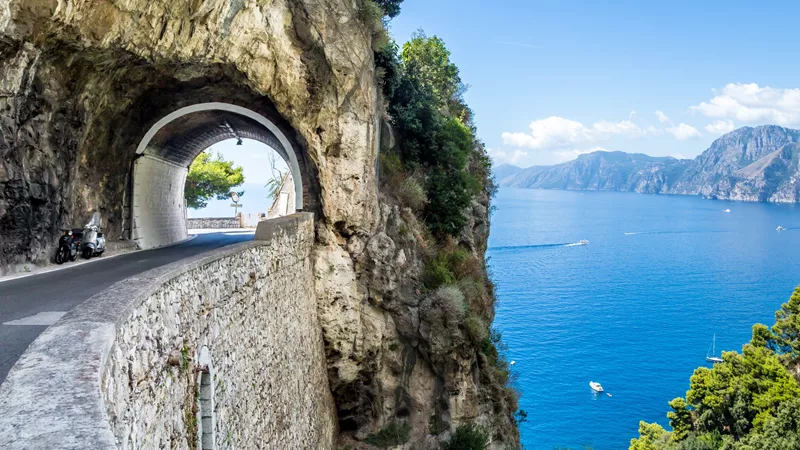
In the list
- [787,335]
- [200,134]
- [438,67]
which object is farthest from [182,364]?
[787,335]

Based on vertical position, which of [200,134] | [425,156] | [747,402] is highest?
[200,134]

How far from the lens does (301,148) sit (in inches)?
635

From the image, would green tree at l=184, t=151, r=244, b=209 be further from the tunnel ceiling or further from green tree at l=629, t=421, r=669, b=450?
green tree at l=629, t=421, r=669, b=450

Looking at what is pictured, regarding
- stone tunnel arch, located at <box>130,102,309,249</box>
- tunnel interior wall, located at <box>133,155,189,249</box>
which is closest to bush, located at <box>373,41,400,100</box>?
stone tunnel arch, located at <box>130,102,309,249</box>

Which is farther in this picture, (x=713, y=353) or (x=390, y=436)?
(x=713, y=353)

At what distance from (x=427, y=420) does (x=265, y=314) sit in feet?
27.6

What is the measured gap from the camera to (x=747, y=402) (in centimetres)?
2602

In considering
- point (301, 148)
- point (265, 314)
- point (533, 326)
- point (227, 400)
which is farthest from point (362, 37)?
point (533, 326)

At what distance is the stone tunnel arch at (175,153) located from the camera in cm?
1605

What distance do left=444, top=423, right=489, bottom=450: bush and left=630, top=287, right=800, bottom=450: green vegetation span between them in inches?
586

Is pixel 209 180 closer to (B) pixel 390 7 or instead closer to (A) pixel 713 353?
(B) pixel 390 7

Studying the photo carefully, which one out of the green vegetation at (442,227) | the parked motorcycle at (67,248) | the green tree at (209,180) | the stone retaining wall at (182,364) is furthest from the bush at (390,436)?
the green tree at (209,180)

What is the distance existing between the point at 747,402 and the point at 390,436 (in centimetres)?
1955

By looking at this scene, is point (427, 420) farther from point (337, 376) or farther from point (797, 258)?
point (797, 258)
